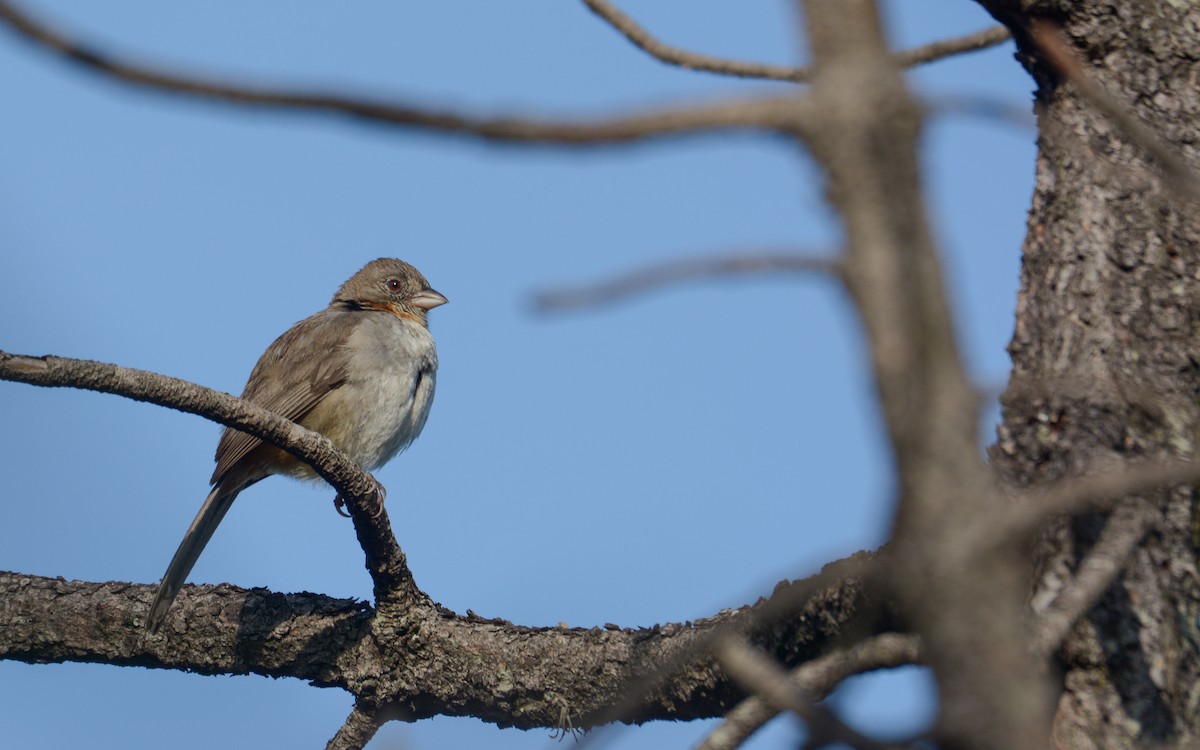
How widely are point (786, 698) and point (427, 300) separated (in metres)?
7.23

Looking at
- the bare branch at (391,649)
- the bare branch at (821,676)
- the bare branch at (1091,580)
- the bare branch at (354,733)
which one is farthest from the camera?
the bare branch at (354,733)

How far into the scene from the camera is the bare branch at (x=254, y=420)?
3.30 m

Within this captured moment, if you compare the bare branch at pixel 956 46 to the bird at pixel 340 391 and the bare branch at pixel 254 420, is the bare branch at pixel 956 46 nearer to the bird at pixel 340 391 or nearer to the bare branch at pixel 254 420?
the bare branch at pixel 254 420

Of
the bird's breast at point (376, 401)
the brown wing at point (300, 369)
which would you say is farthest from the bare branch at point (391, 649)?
the bird's breast at point (376, 401)

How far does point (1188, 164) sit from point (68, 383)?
289 centimetres

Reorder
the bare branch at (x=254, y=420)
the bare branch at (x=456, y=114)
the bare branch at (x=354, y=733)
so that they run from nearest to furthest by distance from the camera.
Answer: the bare branch at (x=456, y=114) → the bare branch at (x=254, y=420) → the bare branch at (x=354, y=733)

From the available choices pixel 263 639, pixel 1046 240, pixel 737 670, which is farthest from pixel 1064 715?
pixel 263 639

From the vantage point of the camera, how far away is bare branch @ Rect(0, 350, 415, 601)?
3.30 metres

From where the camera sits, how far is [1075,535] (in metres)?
2.68

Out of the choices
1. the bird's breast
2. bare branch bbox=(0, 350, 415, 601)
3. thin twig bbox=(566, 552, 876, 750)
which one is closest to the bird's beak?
Answer: the bird's breast

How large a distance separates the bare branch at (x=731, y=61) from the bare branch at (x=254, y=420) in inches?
68.7

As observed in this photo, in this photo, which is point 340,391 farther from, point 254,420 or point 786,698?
point 786,698

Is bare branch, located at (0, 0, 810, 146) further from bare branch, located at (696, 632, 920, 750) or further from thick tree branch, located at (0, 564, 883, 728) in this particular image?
thick tree branch, located at (0, 564, 883, 728)

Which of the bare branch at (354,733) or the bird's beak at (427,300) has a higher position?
the bird's beak at (427,300)
